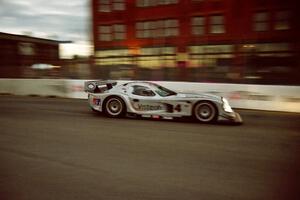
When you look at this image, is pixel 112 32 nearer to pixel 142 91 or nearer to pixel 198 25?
pixel 198 25

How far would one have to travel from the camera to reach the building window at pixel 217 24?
2977cm

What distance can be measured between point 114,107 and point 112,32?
2568 centimetres

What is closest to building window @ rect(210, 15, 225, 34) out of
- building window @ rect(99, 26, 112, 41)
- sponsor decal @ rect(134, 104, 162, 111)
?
building window @ rect(99, 26, 112, 41)

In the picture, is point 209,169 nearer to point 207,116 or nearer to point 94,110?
point 207,116

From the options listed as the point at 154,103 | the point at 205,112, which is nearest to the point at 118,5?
the point at 154,103

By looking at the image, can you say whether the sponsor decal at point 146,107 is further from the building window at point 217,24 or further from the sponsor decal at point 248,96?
the building window at point 217,24

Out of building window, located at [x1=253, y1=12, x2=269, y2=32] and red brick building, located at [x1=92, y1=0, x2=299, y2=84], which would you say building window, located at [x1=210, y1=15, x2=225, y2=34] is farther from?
building window, located at [x1=253, y1=12, x2=269, y2=32]

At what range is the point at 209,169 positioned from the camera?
514 centimetres

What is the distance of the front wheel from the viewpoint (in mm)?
10289

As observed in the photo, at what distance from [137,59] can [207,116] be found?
31.4 feet

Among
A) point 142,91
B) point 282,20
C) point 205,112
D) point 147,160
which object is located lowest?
point 147,160

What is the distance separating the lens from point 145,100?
9867 millimetres

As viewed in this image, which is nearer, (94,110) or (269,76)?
(94,110)

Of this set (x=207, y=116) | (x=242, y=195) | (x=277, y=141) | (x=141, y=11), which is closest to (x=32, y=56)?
(x=141, y=11)
